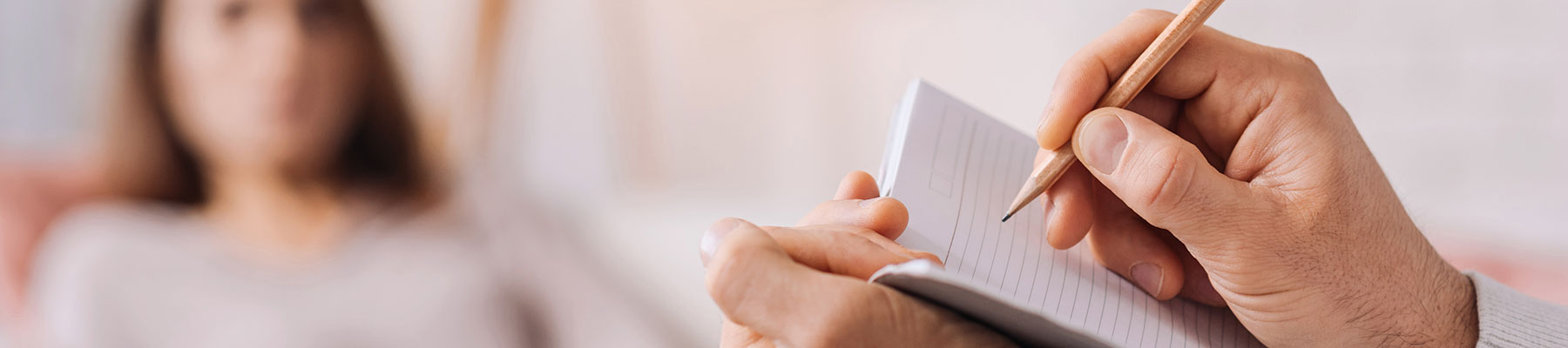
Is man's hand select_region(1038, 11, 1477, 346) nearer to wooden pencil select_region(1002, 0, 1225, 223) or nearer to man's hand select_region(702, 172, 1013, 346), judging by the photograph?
wooden pencil select_region(1002, 0, 1225, 223)

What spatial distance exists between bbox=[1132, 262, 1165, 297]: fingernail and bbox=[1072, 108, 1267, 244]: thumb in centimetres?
6

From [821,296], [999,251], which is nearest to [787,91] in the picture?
[999,251]

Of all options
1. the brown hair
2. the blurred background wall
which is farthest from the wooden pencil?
the brown hair

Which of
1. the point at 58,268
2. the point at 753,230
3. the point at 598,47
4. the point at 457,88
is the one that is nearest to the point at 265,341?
the point at 58,268

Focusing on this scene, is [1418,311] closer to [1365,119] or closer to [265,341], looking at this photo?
[1365,119]

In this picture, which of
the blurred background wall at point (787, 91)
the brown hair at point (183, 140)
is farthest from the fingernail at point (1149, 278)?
the brown hair at point (183, 140)

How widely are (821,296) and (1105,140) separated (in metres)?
0.18

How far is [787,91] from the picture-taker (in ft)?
3.71

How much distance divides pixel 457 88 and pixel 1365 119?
1022mm

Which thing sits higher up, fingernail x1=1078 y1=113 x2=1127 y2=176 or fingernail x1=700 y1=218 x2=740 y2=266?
fingernail x1=1078 y1=113 x2=1127 y2=176

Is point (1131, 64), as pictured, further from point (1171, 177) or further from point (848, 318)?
point (848, 318)

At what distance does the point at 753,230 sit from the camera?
1.13 ft

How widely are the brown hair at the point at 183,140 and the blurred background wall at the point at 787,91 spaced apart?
0.03m

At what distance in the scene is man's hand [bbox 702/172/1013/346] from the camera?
1.08ft
